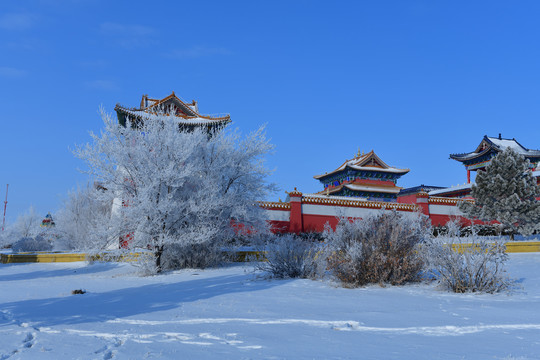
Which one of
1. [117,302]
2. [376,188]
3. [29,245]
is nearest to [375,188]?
[376,188]

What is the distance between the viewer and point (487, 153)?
114ft

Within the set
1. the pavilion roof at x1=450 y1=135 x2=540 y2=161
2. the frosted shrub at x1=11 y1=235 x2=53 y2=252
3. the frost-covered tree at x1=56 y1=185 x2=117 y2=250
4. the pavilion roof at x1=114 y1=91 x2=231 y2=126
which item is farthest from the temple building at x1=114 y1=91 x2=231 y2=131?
the pavilion roof at x1=450 y1=135 x2=540 y2=161

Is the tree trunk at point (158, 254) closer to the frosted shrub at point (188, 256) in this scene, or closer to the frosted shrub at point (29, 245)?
the frosted shrub at point (188, 256)

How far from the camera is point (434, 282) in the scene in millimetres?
8039

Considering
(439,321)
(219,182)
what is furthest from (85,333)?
(219,182)

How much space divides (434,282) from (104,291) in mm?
6515

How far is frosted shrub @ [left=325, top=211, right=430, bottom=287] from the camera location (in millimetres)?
7840

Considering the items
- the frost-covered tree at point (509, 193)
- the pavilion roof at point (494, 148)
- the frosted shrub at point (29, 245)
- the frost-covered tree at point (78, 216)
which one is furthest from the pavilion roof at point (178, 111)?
the pavilion roof at point (494, 148)

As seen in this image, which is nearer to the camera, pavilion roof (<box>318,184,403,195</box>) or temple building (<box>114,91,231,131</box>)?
temple building (<box>114,91,231,131</box>)

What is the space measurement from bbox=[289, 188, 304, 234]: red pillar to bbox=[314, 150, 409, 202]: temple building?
48.5 ft

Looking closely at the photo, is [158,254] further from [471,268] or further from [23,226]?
[23,226]

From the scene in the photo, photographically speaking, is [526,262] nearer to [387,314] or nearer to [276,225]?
[387,314]

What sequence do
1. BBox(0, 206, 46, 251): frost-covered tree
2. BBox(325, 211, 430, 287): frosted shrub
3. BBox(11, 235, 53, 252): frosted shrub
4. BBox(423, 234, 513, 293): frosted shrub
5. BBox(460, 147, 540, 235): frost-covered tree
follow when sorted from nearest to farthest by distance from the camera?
BBox(423, 234, 513, 293): frosted shrub
BBox(325, 211, 430, 287): frosted shrub
BBox(460, 147, 540, 235): frost-covered tree
BBox(11, 235, 53, 252): frosted shrub
BBox(0, 206, 46, 251): frost-covered tree

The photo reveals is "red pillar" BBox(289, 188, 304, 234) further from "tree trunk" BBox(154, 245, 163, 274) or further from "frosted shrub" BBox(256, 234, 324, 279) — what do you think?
"frosted shrub" BBox(256, 234, 324, 279)
